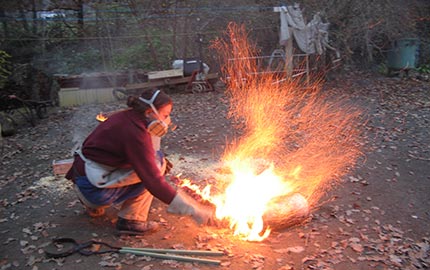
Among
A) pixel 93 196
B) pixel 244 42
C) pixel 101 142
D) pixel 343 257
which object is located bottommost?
pixel 343 257

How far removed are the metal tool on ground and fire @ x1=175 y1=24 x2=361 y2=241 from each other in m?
0.53

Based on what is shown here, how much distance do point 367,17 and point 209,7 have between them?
16.1 ft

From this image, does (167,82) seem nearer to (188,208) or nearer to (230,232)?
(230,232)

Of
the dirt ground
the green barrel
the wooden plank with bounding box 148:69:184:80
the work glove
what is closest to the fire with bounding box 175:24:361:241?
the dirt ground

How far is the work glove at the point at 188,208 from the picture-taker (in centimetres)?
338

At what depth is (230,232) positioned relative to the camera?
400 centimetres

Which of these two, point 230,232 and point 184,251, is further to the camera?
point 230,232

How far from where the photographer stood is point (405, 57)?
12172mm

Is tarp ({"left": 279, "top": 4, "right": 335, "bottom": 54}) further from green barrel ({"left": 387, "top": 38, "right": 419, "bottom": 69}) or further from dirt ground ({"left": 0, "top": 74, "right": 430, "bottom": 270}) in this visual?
dirt ground ({"left": 0, "top": 74, "right": 430, "bottom": 270})

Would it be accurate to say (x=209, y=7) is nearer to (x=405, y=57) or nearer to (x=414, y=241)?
(x=405, y=57)

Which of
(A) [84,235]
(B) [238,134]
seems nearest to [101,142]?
(A) [84,235]

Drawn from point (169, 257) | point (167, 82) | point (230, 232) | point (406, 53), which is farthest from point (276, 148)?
point (406, 53)

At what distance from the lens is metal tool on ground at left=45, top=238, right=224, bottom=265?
11.5ft

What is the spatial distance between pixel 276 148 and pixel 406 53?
7.90 meters
